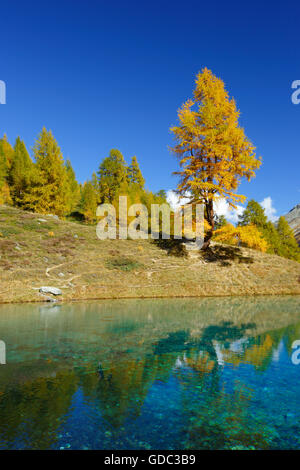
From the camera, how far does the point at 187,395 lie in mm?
5191

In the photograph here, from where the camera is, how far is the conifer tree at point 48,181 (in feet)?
110

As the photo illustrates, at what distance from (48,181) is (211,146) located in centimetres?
2073

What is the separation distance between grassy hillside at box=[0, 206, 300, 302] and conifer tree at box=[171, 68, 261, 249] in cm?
461

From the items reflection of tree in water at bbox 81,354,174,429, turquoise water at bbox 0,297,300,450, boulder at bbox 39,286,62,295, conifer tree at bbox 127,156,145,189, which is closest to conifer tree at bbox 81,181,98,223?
conifer tree at bbox 127,156,145,189

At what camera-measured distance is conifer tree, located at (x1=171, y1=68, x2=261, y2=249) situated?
75.2 ft

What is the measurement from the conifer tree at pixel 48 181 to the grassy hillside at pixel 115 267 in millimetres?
5401

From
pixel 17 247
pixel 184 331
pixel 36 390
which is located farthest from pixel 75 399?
pixel 17 247

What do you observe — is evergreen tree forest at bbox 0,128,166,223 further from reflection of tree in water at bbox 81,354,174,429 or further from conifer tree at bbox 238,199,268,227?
reflection of tree in water at bbox 81,354,174,429

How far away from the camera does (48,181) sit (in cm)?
3422

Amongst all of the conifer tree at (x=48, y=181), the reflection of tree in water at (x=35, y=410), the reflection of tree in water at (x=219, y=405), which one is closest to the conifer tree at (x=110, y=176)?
the conifer tree at (x=48, y=181)

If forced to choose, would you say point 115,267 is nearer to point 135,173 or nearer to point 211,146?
point 211,146

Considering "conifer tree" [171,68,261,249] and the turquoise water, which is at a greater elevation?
"conifer tree" [171,68,261,249]

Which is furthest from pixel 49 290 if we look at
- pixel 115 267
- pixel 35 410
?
pixel 35 410
